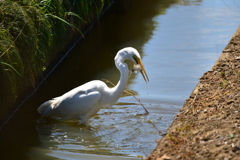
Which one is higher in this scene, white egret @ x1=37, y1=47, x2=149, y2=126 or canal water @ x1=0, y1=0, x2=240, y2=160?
white egret @ x1=37, y1=47, x2=149, y2=126

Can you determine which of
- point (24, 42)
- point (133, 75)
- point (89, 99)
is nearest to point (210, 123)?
point (89, 99)

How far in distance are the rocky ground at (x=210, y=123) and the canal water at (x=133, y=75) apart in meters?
0.28

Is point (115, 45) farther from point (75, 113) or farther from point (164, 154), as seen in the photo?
point (164, 154)

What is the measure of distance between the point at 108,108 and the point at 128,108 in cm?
26

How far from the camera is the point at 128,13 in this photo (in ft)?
32.7

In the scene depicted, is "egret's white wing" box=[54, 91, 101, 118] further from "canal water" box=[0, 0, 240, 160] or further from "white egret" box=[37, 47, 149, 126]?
"canal water" box=[0, 0, 240, 160]

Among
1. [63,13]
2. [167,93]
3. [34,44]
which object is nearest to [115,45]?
[63,13]

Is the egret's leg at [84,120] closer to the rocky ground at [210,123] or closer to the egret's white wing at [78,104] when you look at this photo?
the egret's white wing at [78,104]

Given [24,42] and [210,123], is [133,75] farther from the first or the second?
[210,123]

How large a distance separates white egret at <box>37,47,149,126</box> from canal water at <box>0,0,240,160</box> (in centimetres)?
15

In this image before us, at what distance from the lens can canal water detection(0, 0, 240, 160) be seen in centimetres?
462

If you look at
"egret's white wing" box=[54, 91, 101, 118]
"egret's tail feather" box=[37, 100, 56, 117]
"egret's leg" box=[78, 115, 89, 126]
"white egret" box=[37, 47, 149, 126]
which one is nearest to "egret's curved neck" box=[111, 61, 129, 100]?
"white egret" box=[37, 47, 149, 126]

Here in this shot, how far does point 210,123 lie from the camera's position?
4301 mm

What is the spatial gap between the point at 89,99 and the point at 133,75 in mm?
1592
